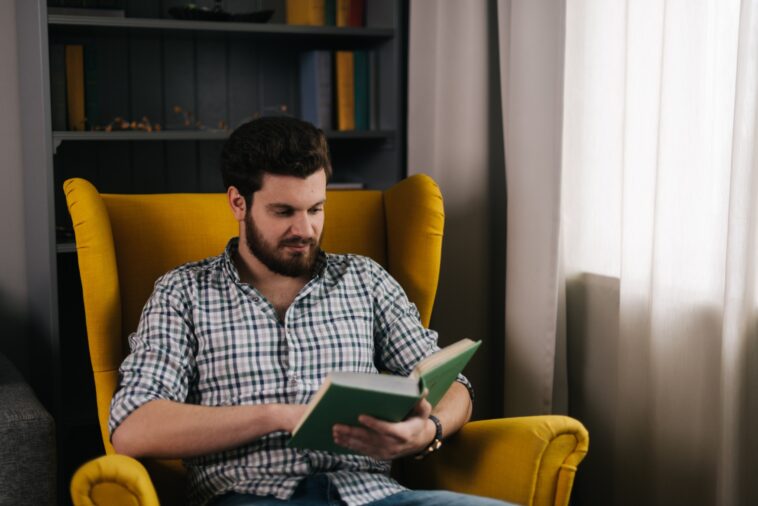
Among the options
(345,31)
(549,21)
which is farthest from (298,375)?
(345,31)

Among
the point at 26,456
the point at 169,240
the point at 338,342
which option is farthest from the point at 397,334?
the point at 26,456

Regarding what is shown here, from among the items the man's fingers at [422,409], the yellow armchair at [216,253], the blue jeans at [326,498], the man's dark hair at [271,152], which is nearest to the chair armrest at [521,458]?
the yellow armchair at [216,253]

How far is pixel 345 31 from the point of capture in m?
2.55

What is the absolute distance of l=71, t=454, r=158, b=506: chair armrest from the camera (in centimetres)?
136

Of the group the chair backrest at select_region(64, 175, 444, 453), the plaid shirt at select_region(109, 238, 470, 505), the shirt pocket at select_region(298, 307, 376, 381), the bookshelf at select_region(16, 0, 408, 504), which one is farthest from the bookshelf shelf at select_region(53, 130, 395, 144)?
the shirt pocket at select_region(298, 307, 376, 381)

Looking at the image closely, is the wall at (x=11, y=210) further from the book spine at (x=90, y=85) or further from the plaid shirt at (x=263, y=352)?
the plaid shirt at (x=263, y=352)

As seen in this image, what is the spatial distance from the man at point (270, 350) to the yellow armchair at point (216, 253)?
108mm

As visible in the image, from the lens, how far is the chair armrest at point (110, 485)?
1.36 m

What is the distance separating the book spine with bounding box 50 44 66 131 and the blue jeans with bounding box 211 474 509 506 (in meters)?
1.28

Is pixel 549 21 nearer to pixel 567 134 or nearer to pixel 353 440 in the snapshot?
pixel 567 134

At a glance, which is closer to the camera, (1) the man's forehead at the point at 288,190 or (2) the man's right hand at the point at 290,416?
(2) the man's right hand at the point at 290,416

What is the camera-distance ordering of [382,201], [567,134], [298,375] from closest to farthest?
[298,375] → [567,134] → [382,201]

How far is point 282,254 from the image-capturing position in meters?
1.71

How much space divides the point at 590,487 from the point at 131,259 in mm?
1222
